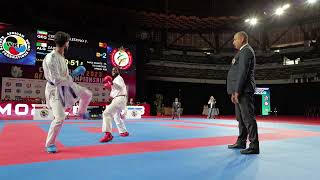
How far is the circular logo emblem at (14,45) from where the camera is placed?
596 inches

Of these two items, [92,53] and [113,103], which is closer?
[113,103]

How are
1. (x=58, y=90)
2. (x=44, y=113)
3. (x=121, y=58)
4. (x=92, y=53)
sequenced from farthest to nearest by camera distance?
(x=121, y=58), (x=92, y=53), (x=44, y=113), (x=58, y=90)

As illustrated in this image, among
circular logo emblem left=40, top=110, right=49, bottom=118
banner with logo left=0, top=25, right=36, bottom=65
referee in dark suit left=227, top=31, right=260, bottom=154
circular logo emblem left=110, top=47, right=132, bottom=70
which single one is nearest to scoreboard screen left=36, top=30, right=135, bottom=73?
circular logo emblem left=110, top=47, right=132, bottom=70

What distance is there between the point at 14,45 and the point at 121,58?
6391mm

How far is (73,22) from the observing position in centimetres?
1898

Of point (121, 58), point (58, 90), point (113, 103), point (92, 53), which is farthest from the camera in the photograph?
point (121, 58)

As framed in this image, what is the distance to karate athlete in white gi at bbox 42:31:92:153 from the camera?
433 cm

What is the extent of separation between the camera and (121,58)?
1855cm

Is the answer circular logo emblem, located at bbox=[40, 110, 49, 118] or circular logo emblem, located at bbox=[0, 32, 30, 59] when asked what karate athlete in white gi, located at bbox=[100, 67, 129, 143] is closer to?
circular logo emblem, located at bbox=[40, 110, 49, 118]

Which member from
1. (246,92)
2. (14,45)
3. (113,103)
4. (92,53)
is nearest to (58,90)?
(113,103)

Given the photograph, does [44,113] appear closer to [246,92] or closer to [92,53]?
[92,53]

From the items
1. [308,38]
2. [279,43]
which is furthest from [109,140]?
[279,43]

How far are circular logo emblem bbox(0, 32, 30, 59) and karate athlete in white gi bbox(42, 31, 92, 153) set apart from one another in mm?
12604

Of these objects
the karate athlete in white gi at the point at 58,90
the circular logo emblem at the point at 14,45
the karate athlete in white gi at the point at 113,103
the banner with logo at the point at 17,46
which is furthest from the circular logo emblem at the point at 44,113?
the karate athlete in white gi at the point at 58,90
